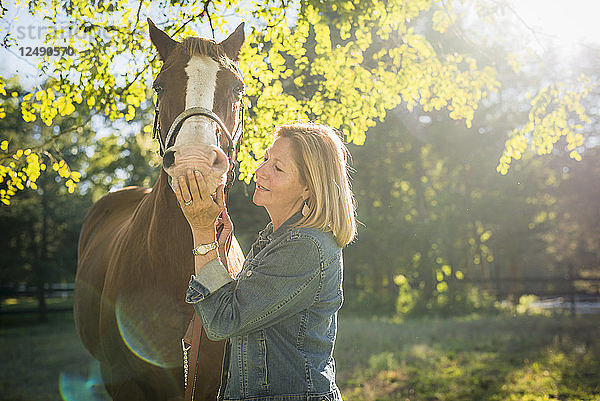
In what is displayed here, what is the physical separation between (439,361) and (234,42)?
7.14 m

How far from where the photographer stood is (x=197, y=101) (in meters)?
2.45

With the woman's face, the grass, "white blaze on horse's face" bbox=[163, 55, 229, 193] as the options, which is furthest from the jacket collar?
the grass

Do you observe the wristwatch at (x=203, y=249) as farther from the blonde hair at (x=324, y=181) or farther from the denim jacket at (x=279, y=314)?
the blonde hair at (x=324, y=181)

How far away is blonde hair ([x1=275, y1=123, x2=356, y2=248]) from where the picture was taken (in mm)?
1835

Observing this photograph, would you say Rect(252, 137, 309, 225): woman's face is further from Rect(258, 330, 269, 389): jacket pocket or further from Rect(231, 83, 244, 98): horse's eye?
Rect(231, 83, 244, 98): horse's eye

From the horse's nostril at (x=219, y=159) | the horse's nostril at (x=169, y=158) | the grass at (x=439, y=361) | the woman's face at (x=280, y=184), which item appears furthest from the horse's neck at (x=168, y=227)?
the grass at (x=439, y=361)

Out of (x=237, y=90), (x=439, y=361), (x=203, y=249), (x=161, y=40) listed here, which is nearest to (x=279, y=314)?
(x=203, y=249)

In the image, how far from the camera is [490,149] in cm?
1825

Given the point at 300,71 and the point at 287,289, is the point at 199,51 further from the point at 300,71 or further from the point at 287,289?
the point at 300,71

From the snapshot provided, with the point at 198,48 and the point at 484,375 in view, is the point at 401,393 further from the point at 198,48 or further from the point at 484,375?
the point at 198,48

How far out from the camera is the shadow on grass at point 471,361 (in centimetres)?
680

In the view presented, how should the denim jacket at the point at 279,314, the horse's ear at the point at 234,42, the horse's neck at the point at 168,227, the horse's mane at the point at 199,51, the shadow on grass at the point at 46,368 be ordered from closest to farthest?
the denim jacket at the point at 279,314 → the horse's mane at the point at 199,51 → the horse's neck at the point at 168,227 → the horse's ear at the point at 234,42 → the shadow on grass at the point at 46,368

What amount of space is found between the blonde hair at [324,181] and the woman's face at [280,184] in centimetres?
3

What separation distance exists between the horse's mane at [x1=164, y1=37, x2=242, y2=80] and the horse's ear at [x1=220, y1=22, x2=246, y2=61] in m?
0.32
